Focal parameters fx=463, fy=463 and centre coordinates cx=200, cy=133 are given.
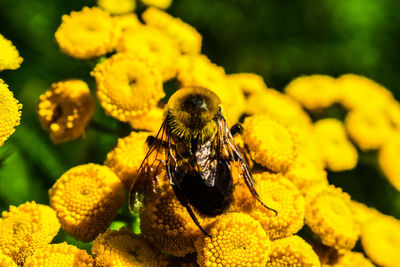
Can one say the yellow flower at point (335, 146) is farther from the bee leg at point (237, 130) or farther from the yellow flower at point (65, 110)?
the yellow flower at point (65, 110)

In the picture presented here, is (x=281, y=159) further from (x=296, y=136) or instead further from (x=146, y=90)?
(x=146, y=90)

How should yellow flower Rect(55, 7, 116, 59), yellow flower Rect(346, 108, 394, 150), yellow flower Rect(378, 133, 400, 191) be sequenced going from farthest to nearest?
yellow flower Rect(346, 108, 394, 150), yellow flower Rect(378, 133, 400, 191), yellow flower Rect(55, 7, 116, 59)

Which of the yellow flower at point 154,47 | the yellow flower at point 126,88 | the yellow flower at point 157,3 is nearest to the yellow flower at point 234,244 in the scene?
the yellow flower at point 126,88

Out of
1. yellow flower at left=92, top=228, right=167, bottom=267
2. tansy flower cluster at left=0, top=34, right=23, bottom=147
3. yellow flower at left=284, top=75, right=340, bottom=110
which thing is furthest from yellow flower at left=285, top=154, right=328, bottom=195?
tansy flower cluster at left=0, top=34, right=23, bottom=147

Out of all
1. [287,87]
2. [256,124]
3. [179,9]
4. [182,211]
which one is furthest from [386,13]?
[182,211]

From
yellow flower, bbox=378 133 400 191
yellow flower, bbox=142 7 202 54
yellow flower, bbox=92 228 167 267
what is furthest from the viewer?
yellow flower, bbox=378 133 400 191

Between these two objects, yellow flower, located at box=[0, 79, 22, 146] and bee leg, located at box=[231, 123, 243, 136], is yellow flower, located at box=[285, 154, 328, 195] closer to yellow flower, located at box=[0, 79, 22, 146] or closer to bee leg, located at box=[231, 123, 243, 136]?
bee leg, located at box=[231, 123, 243, 136]
